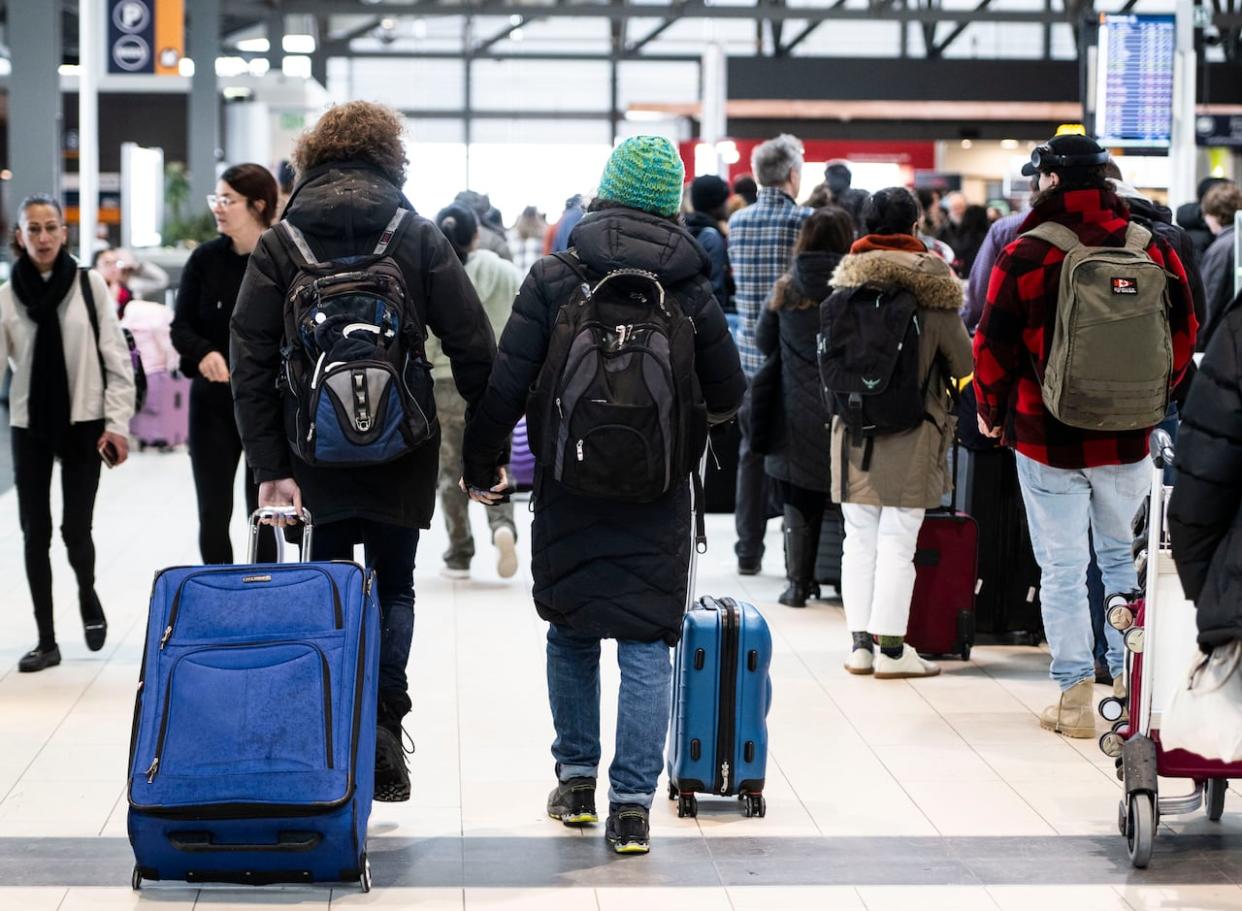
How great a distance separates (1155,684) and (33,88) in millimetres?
11037

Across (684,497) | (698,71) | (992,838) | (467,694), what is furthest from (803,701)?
(698,71)

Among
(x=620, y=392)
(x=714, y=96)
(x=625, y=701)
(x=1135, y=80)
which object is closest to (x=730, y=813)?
(x=625, y=701)

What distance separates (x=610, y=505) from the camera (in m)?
3.73

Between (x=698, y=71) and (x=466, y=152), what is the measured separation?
14.4 feet

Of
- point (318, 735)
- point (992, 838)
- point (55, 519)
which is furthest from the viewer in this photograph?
point (55, 519)

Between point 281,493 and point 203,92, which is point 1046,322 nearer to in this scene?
point 281,493

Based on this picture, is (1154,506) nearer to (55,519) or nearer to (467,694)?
(467,694)

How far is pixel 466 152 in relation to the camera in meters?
33.0

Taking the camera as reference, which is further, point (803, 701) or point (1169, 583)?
point (803, 701)

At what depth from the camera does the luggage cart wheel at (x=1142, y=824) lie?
3.74 meters

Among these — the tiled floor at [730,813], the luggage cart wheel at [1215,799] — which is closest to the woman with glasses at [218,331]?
the tiled floor at [730,813]

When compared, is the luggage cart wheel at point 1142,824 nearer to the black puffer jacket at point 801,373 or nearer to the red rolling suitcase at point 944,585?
the red rolling suitcase at point 944,585

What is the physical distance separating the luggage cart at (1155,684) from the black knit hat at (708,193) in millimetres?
4800

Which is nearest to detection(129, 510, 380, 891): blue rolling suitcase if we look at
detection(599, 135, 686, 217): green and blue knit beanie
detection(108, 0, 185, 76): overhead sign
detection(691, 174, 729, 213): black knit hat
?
detection(599, 135, 686, 217): green and blue knit beanie
